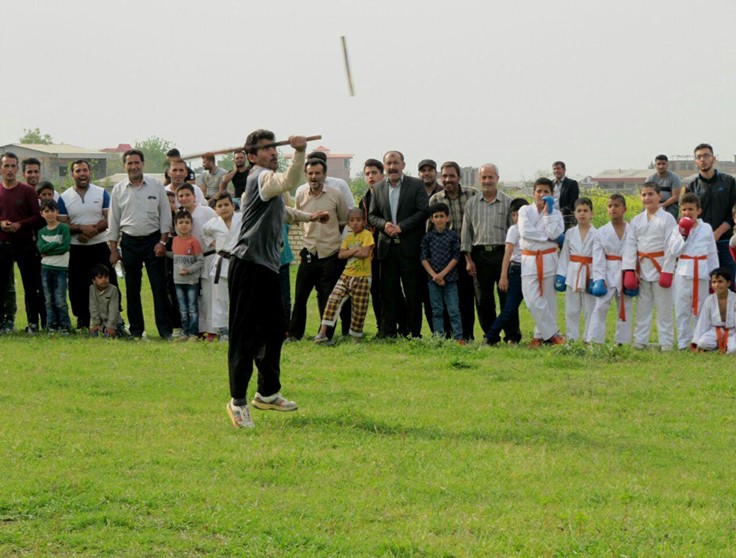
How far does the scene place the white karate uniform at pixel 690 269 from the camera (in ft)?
44.9

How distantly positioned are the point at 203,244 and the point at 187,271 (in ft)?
1.36

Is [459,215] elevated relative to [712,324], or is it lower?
elevated

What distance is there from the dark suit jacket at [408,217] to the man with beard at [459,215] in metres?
0.18

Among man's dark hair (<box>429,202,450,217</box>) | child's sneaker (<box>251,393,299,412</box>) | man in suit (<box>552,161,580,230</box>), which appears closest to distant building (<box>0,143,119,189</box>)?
man in suit (<box>552,161,580,230</box>)

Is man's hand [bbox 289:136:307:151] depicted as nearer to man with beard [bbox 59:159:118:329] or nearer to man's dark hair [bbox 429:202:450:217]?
man's dark hair [bbox 429:202:450:217]

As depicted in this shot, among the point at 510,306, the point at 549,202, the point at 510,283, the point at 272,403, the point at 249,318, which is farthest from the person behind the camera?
the point at 510,283

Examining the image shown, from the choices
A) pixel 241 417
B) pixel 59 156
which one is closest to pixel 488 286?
pixel 241 417

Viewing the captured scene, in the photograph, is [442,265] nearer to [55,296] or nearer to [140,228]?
[140,228]

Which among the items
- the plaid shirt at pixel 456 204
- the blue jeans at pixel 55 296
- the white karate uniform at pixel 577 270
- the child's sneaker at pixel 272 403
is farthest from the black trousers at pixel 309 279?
the child's sneaker at pixel 272 403

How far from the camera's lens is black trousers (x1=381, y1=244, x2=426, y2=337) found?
14391 millimetres

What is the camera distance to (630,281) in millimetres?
13914

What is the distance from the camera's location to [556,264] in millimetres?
14148

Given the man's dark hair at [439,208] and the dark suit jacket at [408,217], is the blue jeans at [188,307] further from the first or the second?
the man's dark hair at [439,208]

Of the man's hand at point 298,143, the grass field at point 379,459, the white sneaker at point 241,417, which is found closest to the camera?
the grass field at point 379,459
